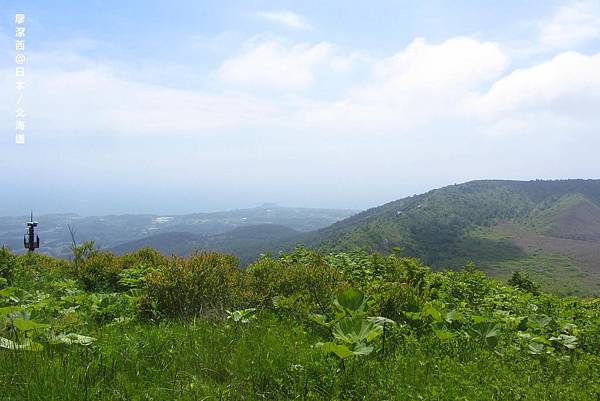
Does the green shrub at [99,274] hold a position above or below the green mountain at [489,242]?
above

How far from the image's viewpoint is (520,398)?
3.55 m

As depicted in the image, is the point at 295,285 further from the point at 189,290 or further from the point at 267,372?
the point at 267,372

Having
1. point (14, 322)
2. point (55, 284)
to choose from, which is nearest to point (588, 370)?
point (14, 322)

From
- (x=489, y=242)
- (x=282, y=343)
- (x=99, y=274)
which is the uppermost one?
(x=282, y=343)

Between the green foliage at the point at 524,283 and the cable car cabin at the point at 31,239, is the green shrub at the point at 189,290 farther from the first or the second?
the green foliage at the point at 524,283

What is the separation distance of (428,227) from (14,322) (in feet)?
571

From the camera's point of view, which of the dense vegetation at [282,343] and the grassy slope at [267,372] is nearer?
the grassy slope at [267,372]

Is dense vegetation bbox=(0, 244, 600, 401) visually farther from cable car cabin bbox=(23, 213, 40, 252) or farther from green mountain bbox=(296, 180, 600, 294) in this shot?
green mountain bbox=(296, 180, 600, 294)

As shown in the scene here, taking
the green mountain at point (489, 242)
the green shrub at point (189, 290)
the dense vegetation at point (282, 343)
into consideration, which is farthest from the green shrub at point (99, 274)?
the green mountain at point (489, 242)

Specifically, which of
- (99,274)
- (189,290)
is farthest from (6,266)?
(189,290)

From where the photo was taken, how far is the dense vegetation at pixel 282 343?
3432 millimetres

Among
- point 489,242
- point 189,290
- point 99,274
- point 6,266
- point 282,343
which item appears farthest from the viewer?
point 489,242

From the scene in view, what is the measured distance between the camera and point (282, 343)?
4.37 meters

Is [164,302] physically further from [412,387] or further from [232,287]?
[412,387]
